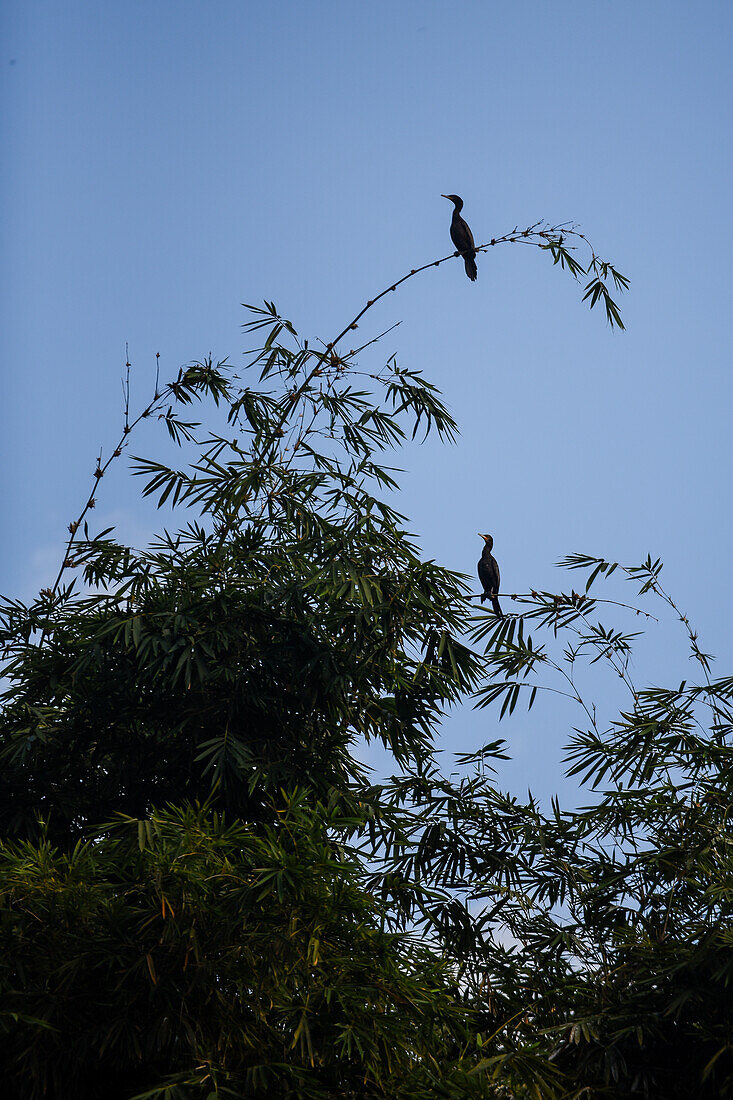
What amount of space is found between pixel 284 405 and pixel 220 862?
286 centimetres

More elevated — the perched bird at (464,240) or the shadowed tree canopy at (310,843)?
the perched bird at (464,240)

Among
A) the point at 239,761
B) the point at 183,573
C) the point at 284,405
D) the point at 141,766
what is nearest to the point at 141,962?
the point at 239,761

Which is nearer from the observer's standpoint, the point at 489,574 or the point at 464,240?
the point at 489,574

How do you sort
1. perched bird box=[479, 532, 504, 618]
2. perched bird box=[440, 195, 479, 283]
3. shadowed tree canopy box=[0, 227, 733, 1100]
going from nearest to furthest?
shadowed tree canopy box=[0, 227, 733, 1100] → perched bird box=[479, 532, 504, 618] → perched bird box=[440, 195, 479, 283]

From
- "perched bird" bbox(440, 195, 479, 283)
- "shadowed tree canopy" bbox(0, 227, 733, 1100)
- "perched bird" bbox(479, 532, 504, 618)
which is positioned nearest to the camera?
"shadowed tree canopy" bbox(0, 227, 733, 1100)

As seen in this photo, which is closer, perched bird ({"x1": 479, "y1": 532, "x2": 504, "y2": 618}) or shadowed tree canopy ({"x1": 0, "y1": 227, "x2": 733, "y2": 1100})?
shadowed tree canopy ({"x1": 0, "y1": 227, "x2": 733, "y2": 1100})

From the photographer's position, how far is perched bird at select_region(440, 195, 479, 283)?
5668mm

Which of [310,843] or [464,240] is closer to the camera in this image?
[310,843]

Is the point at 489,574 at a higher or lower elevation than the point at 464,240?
lower

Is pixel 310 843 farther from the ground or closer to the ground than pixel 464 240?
closer to the ground

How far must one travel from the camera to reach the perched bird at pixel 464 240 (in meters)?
5.67

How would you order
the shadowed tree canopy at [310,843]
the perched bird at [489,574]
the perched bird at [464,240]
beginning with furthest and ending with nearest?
the perched bird at [464,240] < the perched bird at [489,574] < the shadowed tree canopy at [310,843]

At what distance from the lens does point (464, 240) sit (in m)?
5.85

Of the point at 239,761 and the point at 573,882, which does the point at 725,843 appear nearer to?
the point at 573,882
